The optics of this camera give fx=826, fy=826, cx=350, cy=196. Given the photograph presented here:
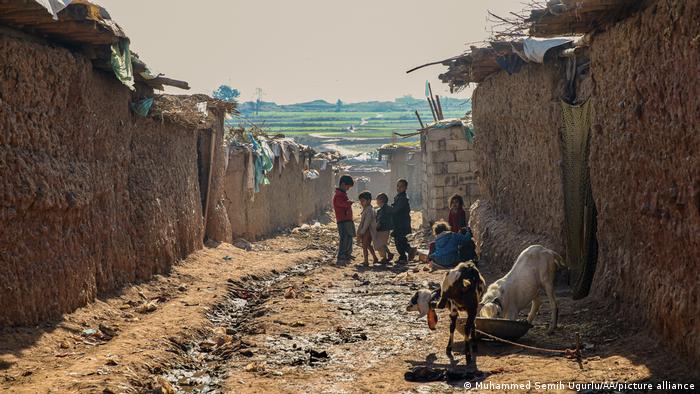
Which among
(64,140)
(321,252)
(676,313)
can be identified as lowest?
(321,252)

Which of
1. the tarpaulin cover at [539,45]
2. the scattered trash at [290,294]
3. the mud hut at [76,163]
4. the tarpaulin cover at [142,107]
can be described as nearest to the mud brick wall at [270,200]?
the mud hut at [76,163]

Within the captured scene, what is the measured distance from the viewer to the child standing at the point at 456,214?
12.9m

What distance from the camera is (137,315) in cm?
911

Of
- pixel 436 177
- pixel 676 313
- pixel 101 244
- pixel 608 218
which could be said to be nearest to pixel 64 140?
pixel 101 244

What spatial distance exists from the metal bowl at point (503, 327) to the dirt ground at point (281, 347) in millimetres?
134

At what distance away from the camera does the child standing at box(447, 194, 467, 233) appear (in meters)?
12.9

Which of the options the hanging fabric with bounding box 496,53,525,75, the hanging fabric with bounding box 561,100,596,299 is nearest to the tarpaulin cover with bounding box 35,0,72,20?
the hanging fabric with bounding box 561,100,596,299

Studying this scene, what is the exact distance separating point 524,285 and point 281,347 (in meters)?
2.36

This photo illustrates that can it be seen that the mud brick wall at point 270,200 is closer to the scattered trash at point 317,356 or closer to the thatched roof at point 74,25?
the thatched roof at point 74,25

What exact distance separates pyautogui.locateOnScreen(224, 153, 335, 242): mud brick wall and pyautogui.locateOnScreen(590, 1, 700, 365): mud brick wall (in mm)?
10489

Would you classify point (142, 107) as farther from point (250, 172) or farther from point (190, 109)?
point (250, 172)

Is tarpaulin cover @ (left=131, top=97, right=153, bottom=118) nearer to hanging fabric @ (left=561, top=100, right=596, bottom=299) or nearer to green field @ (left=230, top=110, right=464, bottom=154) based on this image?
hanging fabric @ (left=561, top=100, right=596, bottom=299)

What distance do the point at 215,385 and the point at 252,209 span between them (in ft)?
41.1

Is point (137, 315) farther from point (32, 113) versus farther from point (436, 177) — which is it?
point (436, 177)
